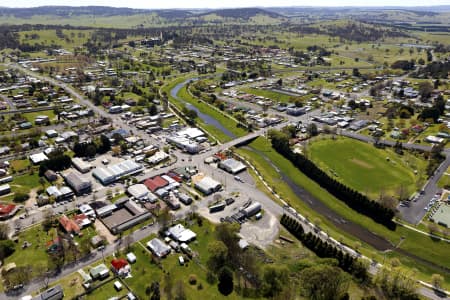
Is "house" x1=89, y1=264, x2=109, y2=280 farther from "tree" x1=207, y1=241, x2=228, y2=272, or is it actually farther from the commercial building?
the commercial building

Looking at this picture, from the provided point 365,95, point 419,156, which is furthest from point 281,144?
point 365,95

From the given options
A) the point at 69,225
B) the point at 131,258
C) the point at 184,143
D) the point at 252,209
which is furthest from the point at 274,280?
the point at 184,143

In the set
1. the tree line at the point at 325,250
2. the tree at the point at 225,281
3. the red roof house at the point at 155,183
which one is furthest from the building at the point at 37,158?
the tree line at the point at 325,250

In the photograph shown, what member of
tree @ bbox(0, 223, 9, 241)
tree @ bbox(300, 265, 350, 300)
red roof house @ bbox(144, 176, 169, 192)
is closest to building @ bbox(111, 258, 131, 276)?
tree @ bbox(0, 223, 9, 241)

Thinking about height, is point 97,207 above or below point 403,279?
below

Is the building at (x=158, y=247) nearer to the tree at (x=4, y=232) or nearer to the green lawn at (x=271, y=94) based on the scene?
the tree at (x=4, y=232)

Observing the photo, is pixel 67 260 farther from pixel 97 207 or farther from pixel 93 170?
pixel 93 170

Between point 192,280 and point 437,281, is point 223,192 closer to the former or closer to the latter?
point 192,280
